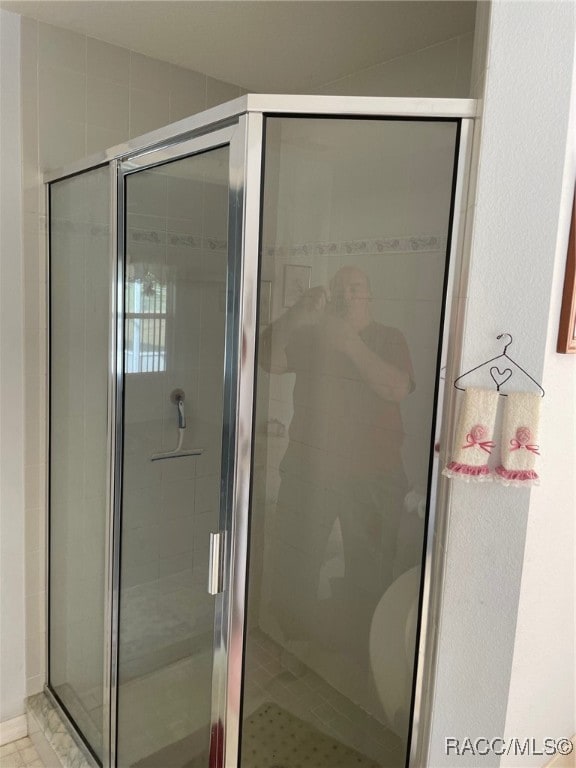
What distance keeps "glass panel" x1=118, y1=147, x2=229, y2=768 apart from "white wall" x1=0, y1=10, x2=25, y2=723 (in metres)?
0.54

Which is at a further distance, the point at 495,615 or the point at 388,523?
the point at 388,523

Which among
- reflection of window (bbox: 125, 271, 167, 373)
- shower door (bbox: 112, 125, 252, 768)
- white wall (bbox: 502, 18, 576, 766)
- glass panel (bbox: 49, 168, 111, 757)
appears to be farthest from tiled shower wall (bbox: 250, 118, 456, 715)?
glass panel (bbox: 49, 168, 111, 757)

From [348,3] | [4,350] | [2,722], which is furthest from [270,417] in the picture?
[2,722]

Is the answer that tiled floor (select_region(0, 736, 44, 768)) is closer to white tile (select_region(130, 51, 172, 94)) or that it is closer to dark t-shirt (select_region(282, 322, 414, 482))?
dark t-shirt (select_region(282, 322, 414, 482))

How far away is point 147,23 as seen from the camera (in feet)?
6.39

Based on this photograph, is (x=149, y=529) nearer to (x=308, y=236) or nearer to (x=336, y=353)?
(x=336, y=353)

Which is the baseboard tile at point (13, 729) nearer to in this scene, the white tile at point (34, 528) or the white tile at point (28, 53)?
the white tile at point (34, 528)

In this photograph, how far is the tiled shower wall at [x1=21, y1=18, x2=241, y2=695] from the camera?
1989mm

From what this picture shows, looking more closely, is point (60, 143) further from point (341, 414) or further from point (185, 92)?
point (341, 414)

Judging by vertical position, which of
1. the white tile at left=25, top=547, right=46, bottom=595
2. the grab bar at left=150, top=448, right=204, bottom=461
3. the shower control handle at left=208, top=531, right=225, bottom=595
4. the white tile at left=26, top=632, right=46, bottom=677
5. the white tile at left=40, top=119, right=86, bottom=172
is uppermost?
the white tile at left=40, top=119, right=86, bottom=172

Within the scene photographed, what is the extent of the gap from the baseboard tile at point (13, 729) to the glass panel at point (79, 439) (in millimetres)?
161

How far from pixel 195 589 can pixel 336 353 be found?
0.84 metres

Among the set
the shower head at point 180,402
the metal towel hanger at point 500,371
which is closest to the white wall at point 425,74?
the metal towel hanger at point 500,371

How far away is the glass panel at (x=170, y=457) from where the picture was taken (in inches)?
58.5
